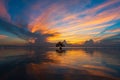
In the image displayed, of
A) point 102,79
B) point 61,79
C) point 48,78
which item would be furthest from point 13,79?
point 102,79

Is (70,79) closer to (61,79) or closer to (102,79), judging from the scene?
(61,79)

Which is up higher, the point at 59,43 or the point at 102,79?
the point at 59,43

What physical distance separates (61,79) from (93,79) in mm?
3832

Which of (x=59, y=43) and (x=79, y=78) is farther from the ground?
(x=59, y=43)

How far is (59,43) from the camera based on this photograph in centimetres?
17612

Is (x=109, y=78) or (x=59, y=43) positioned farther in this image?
(x=59, y=43)

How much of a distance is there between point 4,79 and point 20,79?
1956mm

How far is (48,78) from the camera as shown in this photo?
17.8m

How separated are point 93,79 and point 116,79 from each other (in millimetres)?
2919

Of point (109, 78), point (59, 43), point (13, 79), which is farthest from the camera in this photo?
point (59, 43)

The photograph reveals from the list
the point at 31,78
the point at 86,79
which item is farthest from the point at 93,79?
the point at 31,78

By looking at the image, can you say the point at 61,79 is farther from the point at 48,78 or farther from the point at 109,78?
the point at 109,78

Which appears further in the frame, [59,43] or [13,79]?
[59,43]

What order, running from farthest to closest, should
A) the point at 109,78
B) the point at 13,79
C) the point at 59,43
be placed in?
the point at 59,43, the point at 109,78, the point at 13,79
